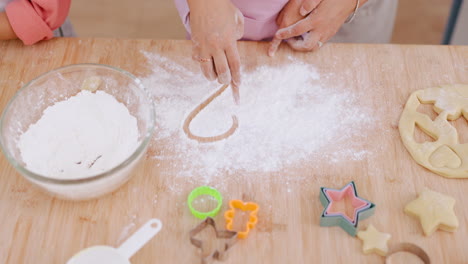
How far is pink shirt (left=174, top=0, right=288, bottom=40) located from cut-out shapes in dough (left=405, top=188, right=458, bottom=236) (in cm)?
57

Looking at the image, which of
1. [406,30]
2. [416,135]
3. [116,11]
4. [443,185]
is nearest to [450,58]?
[416,135]

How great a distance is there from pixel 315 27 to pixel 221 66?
28 cm

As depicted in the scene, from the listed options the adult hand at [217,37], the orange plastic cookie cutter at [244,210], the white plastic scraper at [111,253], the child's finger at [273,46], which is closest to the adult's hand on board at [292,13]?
the child's finger at [273,46]

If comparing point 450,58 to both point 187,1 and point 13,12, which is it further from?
point 13,12

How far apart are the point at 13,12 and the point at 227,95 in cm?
52

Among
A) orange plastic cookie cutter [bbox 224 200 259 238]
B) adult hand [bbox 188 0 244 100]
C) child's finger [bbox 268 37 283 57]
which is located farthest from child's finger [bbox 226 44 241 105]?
orange plastic cookie cutter [bbox 224 200 259 238]

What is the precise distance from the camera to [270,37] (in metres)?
1.28

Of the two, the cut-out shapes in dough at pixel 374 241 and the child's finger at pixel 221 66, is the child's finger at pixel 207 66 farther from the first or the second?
the cut-out shapes in dough at pixel 374 241

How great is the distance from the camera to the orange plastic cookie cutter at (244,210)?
87cm

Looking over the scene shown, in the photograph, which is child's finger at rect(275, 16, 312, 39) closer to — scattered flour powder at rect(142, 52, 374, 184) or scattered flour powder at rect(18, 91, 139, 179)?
scattered flour powder at rect(142, 52, 374, 184)

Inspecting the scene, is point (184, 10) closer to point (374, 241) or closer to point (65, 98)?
point (65, 98)

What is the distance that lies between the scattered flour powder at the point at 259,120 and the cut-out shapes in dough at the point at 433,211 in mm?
142

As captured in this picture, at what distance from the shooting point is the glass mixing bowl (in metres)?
0.86

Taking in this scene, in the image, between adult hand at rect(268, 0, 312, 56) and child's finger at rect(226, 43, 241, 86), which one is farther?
adult hand at rect(268, 0, 312, 56)
